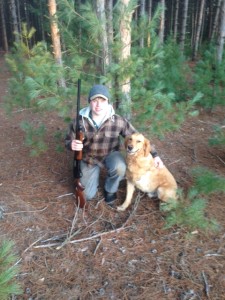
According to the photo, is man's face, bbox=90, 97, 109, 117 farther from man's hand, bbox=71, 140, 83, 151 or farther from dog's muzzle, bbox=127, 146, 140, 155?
dog's muzzle, bbox=127, 146, 140, 155

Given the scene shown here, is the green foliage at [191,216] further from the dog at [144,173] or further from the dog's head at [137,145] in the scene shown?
the dog's head at [137,145]

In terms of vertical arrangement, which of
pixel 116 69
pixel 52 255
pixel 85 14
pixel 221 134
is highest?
pixel 85 14

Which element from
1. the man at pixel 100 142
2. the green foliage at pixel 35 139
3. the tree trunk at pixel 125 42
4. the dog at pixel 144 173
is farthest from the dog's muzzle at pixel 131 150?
the green foliage at pixel 35 139

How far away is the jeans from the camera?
11.8 feet

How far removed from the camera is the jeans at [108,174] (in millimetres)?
3592

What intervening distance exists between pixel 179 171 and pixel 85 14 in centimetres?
262

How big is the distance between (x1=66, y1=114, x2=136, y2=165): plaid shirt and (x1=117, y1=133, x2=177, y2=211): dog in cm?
25

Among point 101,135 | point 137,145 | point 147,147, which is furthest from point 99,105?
point 147,147

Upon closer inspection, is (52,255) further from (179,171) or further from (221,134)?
(221,134)

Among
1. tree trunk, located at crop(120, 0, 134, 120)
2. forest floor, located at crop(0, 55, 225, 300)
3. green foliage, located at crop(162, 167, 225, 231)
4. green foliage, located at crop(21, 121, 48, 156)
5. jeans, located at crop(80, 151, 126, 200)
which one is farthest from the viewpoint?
green foliage, located at crop(21, 121, 48, 156)

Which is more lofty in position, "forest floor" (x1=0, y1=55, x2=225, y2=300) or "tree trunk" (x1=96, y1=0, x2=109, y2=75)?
"tree trunk" (x1=96, y1=0, x2=109, y2=75)

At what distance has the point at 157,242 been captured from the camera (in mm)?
3037

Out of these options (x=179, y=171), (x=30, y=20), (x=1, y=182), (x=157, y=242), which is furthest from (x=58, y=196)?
(x=30, y=20)

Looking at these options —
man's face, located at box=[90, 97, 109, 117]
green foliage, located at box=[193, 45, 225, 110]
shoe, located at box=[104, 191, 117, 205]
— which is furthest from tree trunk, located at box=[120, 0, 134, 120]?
green foliage, located at box=[193, 45, 225, 110]
